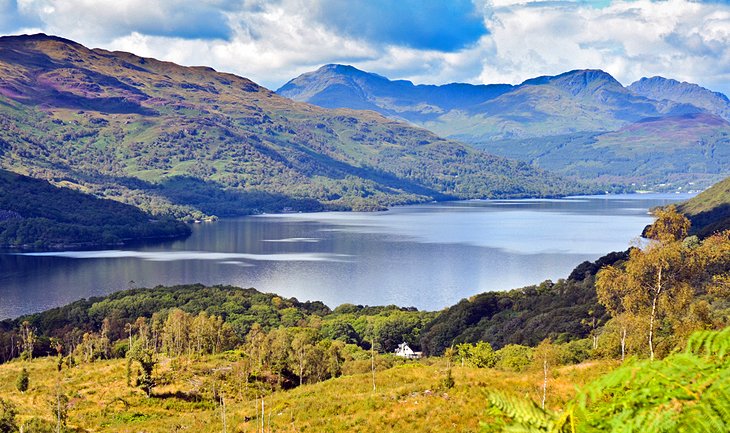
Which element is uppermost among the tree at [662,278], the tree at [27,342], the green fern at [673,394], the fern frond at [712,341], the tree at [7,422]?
the fern frond at [712,341]

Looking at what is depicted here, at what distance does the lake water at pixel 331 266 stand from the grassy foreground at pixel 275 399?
206ft

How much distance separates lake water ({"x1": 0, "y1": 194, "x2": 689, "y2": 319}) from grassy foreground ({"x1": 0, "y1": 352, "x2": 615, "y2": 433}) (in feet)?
206

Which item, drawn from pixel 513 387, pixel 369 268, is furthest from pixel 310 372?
pixel 369 268

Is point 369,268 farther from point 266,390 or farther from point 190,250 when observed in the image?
point 266,390

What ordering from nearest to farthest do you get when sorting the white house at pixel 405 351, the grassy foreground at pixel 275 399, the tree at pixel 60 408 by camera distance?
the grassy foreground at pixel 275 399 < the tree at pixel 60 408 < the white house at pixel 405 351

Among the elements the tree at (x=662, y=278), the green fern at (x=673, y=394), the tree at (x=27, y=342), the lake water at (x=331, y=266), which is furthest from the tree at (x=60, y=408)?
the lake water at (x=331, y=266)

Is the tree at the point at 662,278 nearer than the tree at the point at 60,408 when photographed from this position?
Yes

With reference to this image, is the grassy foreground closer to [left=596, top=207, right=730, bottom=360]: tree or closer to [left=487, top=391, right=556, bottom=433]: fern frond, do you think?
[left=596, top=207, right=730, bottom=360]: tree

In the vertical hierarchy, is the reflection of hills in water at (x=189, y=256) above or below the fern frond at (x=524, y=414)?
below

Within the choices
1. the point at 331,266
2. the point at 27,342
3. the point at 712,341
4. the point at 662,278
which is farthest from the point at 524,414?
the point at 331,266

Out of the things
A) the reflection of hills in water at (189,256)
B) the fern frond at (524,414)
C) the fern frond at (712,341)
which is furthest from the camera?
the reflection of hills in water at (189,256)

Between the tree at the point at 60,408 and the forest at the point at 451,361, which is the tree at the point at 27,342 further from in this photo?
the tree at the point at 60,408

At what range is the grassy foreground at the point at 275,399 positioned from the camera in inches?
987

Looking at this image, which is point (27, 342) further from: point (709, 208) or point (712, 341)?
point (709, 208)
